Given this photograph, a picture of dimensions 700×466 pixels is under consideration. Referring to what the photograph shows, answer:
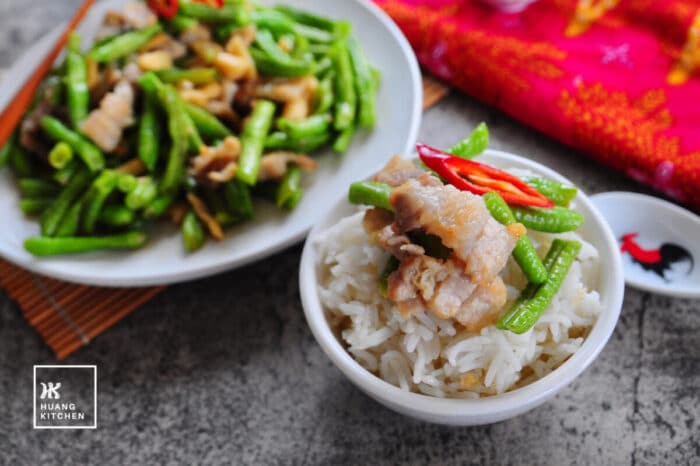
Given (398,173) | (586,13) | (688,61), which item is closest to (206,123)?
(398,173)

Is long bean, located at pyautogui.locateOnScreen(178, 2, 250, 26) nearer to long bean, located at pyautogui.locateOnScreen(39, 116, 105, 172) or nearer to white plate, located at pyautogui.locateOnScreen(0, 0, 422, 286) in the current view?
white plate, located at pyautogui.locateOnScreen(0, 0, 422, 286)

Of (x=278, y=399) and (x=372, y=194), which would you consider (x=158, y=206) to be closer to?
(x=278, y=399)

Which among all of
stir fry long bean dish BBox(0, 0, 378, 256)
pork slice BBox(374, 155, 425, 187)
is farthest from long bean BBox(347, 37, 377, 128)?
pork slice BBox(374, 155, 425, 187)

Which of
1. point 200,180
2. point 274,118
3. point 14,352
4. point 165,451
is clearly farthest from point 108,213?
point 165,451

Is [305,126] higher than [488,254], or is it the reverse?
[488,254]

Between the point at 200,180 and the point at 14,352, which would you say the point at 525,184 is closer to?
the point at 200,180

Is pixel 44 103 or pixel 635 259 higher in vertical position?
pixel 44 103

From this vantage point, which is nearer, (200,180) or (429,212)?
(429,212)
